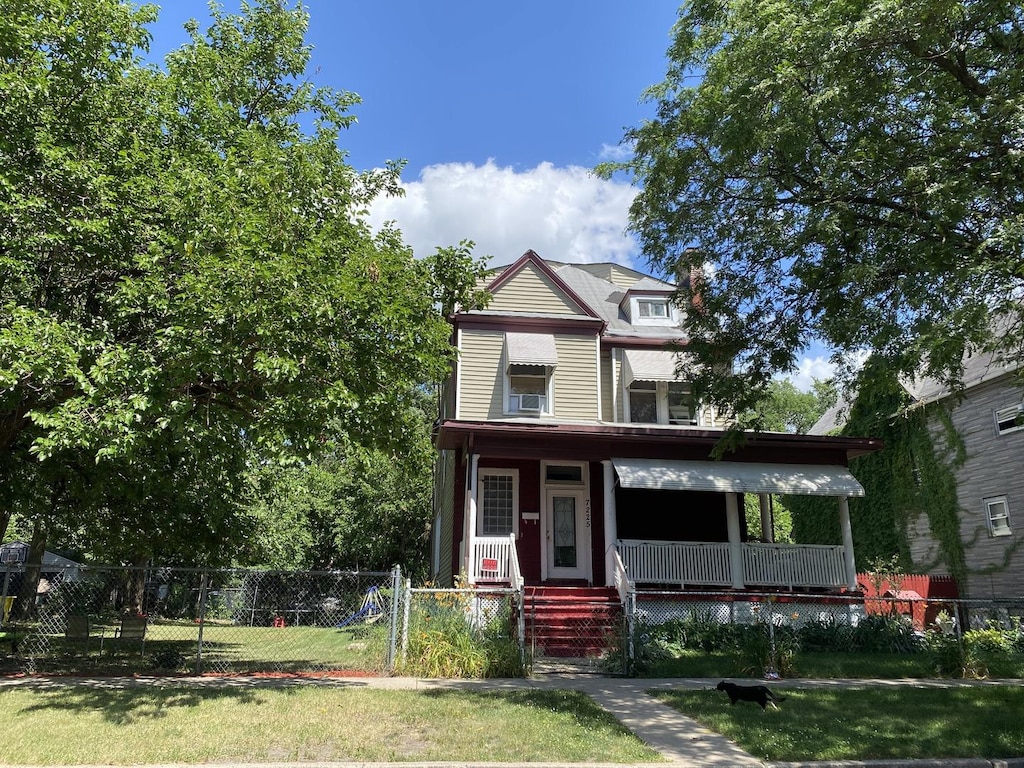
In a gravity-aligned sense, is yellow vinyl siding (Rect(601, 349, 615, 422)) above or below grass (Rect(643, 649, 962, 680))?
above

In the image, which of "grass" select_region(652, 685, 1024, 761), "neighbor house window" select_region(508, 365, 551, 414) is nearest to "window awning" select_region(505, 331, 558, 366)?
"neighbor house window" select_region(508, 365, 551, 414)

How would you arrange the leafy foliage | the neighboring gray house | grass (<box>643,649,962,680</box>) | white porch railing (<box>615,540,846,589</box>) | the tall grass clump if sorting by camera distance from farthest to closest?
the leafy foliage < the neighboring gray house < white porch railing (<box>615,540,846,589</box>) < grass (<box>643,649,962,680</box>) < the tall grass clump

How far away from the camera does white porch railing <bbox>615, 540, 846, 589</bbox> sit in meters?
14.6

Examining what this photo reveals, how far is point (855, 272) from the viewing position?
10102 mm

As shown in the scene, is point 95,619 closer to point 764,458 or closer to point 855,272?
point 764,458

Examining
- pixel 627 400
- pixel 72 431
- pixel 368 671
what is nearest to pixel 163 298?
pixel 72 431

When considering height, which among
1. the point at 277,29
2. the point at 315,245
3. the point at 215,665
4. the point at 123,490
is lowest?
the point at 215,665

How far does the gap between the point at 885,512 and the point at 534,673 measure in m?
17.9

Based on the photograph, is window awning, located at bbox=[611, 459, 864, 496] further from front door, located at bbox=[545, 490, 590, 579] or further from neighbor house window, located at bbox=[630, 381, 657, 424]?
neighbor house window, located at bbox=[630, 381, 657, 424]

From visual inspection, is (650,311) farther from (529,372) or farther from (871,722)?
→ (871,722)

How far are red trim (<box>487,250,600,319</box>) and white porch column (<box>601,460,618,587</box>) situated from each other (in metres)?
4.70

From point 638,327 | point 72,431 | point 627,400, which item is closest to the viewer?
point 72,431

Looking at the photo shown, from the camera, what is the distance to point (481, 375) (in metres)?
17.5

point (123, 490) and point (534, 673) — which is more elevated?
point (123, 490)
